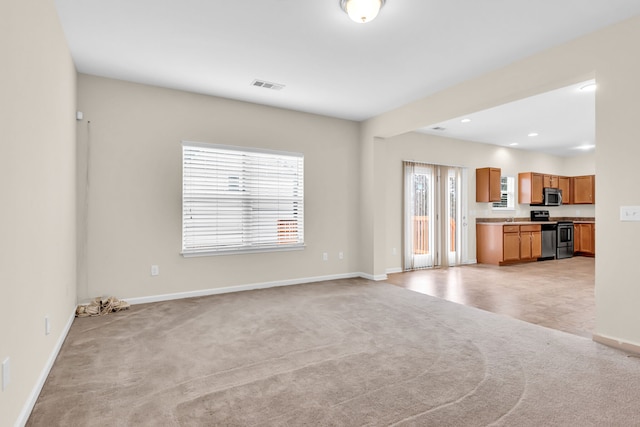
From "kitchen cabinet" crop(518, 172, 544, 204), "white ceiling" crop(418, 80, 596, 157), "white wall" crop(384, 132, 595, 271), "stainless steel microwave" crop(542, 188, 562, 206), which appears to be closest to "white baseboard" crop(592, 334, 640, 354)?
"white ceiling" crop(418, 80, 596, 157)

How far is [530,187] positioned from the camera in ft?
26.6

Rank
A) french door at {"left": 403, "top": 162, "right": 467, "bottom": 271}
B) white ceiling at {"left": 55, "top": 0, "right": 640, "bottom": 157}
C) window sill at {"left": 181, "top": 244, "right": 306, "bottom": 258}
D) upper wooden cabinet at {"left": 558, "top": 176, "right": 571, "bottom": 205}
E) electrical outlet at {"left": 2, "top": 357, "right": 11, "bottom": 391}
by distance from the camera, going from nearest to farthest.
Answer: electrical outlet at {"left": 2, "top": 357, "right": 11, "bottom": 391}, white ceiling at {"left": 55, "top": 0, "right": 640, "bottom": 157}, window sill at {"left": 181, "top": 244, "right": 306, "bottom": 258}, french door at {"left": 403, "top": 162, "right": 467, "bottom": 271}, upper wooden cabinet at {"left": 558, "top": 176, "right": 571, "bottom": 205}

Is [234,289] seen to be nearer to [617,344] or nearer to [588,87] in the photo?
[617,344]

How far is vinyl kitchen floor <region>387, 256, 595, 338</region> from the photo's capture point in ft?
11.9

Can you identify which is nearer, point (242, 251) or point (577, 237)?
point (242, 251)

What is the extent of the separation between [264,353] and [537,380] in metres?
1.97

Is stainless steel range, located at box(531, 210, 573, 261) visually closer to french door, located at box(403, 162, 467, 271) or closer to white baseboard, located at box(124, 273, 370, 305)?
french door, located at box(403, 162, 467, 271)

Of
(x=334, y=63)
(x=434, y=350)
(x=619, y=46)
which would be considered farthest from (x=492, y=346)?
(x=334, y=63)

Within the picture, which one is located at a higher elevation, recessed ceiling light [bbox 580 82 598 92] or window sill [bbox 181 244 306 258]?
recessed ceiling light [bbox 580 82 598 92]

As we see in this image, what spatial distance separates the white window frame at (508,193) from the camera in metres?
8.16

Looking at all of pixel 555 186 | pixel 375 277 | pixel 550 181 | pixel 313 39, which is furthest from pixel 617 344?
pixel 555 186

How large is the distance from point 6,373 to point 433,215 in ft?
21.4

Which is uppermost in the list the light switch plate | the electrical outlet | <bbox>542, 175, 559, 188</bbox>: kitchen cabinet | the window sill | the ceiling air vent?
the ceiling air vent

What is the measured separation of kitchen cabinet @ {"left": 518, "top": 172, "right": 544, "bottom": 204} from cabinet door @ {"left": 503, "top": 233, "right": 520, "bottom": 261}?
1.39 meters
